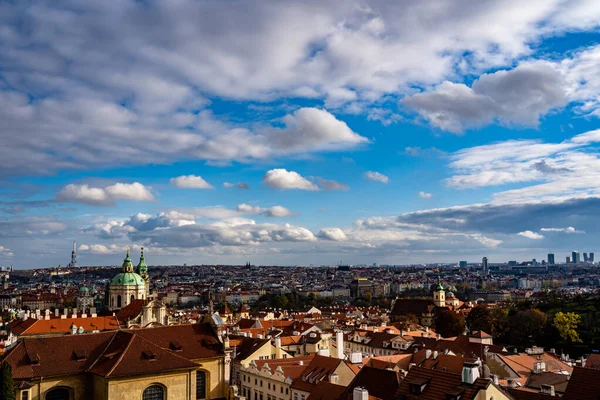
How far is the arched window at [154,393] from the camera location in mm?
37062

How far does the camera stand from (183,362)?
126ft

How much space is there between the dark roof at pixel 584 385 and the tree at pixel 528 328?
66829 millimetres

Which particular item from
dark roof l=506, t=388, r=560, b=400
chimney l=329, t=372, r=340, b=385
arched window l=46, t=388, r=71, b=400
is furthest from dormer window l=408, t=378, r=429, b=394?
arched window l=46, t=388, r=71, b=400

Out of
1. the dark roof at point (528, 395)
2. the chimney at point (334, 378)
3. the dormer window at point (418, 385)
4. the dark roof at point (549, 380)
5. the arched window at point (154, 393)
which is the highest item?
the dormer window at point (418, 385)

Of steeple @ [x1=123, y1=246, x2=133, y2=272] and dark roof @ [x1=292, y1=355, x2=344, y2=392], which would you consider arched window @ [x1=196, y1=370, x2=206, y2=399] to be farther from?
steeple @ [x1=123, y1=246, x2=133, y2=272]

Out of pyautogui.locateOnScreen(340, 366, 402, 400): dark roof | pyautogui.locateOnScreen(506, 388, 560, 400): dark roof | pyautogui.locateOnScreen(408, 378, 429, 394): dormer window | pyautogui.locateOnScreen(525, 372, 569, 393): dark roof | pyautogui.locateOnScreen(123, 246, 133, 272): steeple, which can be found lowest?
pyautogui.locateOnScreen(525, 372, 569, 393): dark roof

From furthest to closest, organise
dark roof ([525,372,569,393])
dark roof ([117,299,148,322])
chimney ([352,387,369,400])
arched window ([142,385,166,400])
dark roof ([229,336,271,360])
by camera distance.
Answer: dark roof ([117,299,148,322])
dark roof ([229,336,271,360])
dark roof ([525,372,569,393])
arched window ([142,385,166,400])
chimney ([352,387,369,400])

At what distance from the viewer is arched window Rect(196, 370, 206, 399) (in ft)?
136

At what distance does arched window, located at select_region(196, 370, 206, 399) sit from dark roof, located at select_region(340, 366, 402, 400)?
35.8 feet

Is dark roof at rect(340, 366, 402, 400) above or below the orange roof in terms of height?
above

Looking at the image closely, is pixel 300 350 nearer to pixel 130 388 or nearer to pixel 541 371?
pixel 541 371

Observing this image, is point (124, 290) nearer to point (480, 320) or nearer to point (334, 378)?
point (480, 320)

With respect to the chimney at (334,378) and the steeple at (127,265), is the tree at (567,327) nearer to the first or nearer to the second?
the chimney at (334,378)

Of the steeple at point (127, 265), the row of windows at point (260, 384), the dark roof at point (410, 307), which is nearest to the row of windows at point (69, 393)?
the row of windows at point (260, 384)
